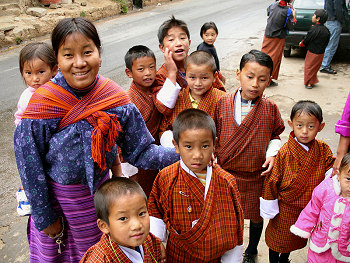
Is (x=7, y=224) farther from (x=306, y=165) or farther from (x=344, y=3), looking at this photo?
(x=344, y=3)

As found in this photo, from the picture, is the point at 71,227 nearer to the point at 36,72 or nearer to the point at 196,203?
the point at 196,203

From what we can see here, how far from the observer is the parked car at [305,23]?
7020mm

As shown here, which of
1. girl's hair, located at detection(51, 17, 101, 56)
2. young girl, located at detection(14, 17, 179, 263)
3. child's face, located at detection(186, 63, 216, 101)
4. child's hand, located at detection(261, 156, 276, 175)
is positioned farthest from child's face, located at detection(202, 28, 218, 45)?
girl's hair, located at detection(51, 17, 101, 56)

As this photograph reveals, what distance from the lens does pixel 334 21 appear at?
6.75m

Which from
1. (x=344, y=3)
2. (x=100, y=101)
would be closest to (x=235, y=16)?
(x=344, y=3)

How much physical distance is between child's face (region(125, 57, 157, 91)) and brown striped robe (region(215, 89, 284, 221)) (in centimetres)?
57

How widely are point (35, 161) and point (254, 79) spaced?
152 cm

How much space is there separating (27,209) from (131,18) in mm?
11992

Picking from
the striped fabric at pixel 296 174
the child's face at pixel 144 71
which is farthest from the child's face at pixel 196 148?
the child's face at pixel 144 71

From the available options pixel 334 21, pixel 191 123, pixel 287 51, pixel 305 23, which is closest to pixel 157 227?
pixel 191 123

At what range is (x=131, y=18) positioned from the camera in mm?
12750

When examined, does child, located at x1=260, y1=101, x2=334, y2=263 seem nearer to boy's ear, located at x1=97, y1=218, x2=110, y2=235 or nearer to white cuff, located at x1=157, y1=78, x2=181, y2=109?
white cuff, located at x1=157, y1=78, x2=181, y2=109

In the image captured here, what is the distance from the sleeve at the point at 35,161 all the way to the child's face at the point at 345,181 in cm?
160

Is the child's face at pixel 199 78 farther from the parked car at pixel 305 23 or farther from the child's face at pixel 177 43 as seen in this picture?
the parked car at pixel 305 23
